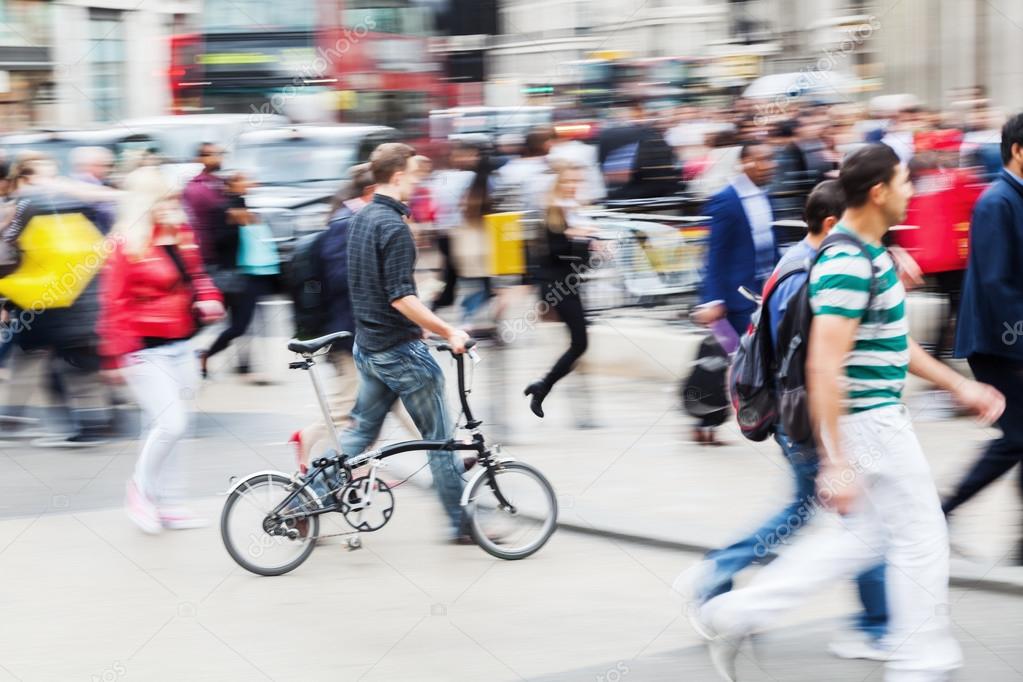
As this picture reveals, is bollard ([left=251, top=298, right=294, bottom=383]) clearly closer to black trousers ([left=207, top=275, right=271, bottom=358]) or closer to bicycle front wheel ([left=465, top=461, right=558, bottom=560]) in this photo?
black trousers ([left=207, top=275, right=271, bottom=358])

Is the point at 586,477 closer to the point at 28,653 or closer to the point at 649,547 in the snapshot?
the point at 649,547

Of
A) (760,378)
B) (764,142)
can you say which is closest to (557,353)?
(764,142)

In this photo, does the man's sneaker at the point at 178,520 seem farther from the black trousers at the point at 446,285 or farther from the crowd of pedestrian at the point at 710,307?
the black trousers at the point at 446,285

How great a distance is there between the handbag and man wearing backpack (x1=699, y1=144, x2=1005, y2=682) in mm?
7315

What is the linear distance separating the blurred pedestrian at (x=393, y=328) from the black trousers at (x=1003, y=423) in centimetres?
202

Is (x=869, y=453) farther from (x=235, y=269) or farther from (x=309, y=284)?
(x=235, y=269)

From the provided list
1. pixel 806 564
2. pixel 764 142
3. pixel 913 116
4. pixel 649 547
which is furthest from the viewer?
pixel 913 116

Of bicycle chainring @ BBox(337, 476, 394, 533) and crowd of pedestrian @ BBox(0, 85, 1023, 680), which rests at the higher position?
crowd of pedestrian @ BBox(0, 85, 1023, 680)

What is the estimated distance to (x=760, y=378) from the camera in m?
4.41

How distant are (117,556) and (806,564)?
335cm

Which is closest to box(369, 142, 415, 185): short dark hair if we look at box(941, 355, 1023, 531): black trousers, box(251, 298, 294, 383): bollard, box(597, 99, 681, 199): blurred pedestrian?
box(941, 355, 1023, 531): black trousers

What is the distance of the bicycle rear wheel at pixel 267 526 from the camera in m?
5.98

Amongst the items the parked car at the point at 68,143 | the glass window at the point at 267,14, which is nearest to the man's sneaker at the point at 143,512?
the parked car at the point at 68,143

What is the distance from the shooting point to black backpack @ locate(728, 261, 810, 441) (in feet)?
14.5
